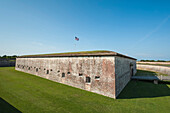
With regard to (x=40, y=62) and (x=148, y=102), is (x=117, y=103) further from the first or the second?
(x=40, y=62)

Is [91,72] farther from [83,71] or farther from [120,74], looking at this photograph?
[120,74]

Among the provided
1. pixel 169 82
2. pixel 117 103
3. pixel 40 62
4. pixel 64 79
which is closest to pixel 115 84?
pixel 117 103

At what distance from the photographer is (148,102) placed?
6.39 metres

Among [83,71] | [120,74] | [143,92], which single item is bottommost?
[143,92]

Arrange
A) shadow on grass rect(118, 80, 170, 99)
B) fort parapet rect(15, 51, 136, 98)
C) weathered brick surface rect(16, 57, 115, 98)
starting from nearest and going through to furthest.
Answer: fort parapet rect(15, 51, 136, 98) → weathered brick surface rect(16, 57, 115, 98) → shadow on grass rect(118, 80, 170, 99)

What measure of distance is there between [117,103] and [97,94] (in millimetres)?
1926

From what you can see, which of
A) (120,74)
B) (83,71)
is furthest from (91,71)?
(120,74)

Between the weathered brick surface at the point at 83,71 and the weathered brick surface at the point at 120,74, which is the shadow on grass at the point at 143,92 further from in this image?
the weathered brick surface at the point at 83,71

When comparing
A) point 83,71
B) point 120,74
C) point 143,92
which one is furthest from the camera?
point 83,71

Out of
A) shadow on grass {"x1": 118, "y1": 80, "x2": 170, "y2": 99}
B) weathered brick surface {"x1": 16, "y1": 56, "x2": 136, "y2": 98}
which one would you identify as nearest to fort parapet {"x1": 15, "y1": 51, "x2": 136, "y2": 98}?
weathered brick surface {"x1": 16, "y1": 56, "x2": 136, "y2": 98}

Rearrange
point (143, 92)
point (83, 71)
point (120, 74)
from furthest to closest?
1. point (83, 71)
2. point (143, 92)
3. point (120, 74)

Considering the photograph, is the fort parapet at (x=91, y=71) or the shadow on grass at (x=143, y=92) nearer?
the fort parapet at (x=91, y=71)

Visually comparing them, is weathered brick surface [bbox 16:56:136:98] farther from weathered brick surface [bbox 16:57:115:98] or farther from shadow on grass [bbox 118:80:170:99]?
shadow on grass [bbox 118:80:170:99]

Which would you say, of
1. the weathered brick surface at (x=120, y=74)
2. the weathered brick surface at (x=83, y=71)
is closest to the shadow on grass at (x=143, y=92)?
the weathered brick surface at (x=120, y=74)
